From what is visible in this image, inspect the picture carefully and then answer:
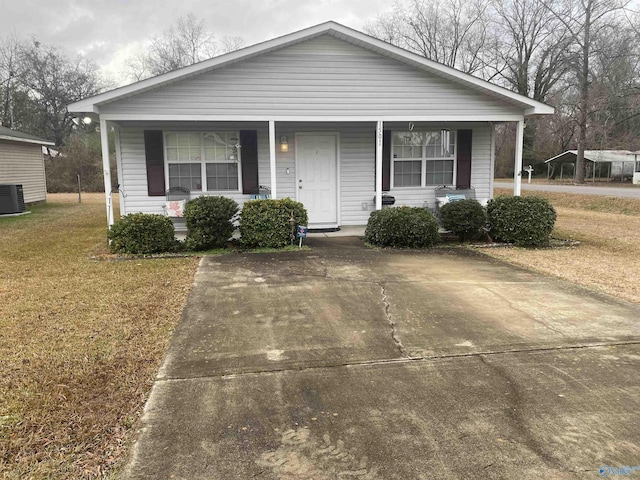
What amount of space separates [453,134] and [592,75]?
2796cm

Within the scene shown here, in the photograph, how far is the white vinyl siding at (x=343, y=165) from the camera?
30.6 ft

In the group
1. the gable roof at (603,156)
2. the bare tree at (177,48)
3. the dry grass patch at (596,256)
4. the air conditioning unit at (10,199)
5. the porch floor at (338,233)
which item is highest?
the bare tree at (177,48)

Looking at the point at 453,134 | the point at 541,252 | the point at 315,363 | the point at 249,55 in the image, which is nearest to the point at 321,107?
the point at 249,55

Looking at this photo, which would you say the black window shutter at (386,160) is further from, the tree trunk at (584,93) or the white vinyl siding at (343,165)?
the tree trunk at (584,93)

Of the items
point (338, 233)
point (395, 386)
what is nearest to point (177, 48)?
point (338, 233)

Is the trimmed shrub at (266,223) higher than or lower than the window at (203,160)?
lower

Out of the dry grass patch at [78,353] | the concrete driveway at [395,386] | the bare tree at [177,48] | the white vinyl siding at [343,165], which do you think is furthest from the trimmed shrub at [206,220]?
the bare tree at [177,48]

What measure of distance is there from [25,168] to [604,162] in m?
38.2

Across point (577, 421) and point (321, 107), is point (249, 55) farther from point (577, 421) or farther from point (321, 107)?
point (577, 421)

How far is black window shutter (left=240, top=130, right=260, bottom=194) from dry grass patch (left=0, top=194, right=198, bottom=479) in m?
2.58

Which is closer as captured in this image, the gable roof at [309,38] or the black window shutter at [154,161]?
the gable roof at [309,38]

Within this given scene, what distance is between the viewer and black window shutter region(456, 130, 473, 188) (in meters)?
10.2

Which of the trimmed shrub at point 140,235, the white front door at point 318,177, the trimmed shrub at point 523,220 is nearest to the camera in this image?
the trimmed shrub at point 140,235

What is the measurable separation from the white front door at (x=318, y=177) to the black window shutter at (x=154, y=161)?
2759mm
